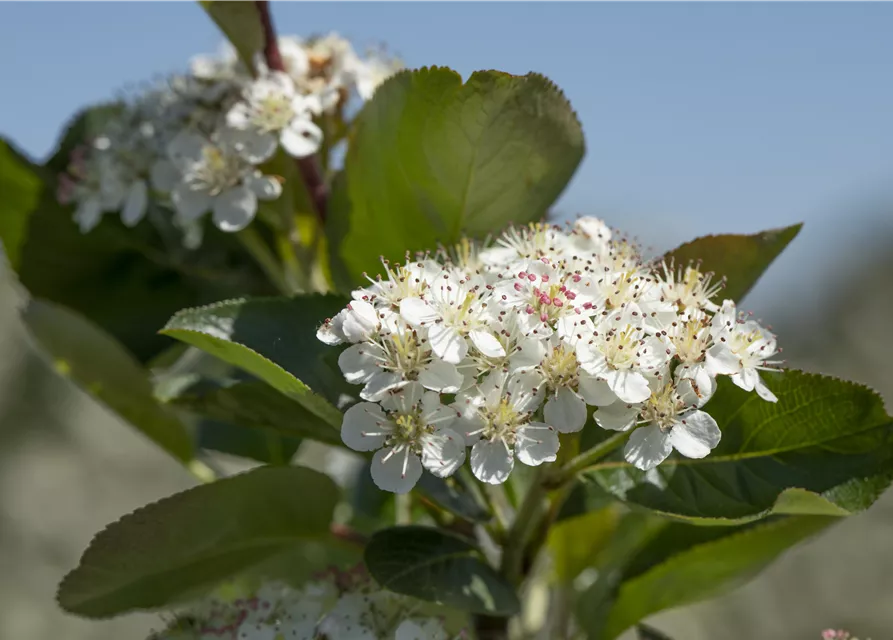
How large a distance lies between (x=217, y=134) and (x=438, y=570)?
0.56 meters

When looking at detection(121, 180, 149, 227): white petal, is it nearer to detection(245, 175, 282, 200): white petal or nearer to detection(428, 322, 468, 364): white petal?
detection(245, 175, 282, 200): white petal

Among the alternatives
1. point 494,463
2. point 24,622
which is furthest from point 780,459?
point 24,622

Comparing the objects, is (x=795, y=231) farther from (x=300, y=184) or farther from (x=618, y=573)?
(x=300, y=184)

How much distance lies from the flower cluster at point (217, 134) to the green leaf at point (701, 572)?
600mm

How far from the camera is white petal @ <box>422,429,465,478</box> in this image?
0.72 m

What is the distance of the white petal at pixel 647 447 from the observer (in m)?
0.73

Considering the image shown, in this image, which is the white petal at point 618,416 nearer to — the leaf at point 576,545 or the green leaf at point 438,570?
the green leaf at point 438,570

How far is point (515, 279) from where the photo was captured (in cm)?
77

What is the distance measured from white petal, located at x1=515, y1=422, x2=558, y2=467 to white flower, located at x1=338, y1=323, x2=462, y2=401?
0.22 ft

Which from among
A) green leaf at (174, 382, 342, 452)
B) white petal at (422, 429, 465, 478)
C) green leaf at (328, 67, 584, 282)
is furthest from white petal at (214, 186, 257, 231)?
white petal at (422, 429, 465, 478)

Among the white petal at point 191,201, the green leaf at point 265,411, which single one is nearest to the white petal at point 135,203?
the white petal at point 191,201

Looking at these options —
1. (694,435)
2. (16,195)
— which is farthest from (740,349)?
(16,195)

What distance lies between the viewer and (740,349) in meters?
0.79

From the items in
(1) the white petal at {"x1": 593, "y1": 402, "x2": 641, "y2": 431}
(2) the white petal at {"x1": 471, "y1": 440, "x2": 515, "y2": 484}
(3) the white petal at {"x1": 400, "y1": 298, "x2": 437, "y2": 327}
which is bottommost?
(2) the white petal at {"x1": 471, "y1": 440, "x2": 515, "y2": 484}
